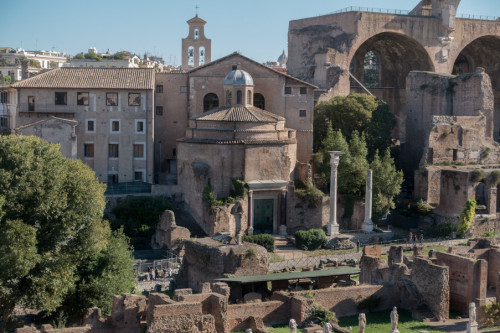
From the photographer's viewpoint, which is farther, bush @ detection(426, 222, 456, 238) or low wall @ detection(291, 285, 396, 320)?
bush @ detection(426, 222, 456, 238)

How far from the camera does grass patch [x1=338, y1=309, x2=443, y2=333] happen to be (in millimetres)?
29141

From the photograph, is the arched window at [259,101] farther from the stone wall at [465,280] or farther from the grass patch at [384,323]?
the grass patch at [384,323]

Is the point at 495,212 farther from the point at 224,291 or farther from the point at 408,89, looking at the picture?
the point at 224,291

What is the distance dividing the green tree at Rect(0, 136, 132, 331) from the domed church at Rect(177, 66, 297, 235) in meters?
11.6

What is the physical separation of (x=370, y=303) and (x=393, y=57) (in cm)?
3893

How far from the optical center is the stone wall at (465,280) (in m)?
31.2

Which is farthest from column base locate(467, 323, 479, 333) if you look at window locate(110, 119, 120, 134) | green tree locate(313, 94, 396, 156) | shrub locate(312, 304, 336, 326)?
window locate(110, 119, 120, 134)

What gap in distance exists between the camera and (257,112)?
46.2 meters

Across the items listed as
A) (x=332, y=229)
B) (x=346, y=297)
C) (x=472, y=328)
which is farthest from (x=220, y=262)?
(x=332, y=229)

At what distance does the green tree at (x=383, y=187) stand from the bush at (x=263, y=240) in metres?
7.31

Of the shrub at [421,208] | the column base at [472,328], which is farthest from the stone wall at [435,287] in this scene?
the shrub at [421,208]

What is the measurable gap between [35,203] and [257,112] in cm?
1798

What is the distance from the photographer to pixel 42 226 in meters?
30.9

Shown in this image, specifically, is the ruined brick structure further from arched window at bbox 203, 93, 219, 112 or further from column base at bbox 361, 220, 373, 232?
column base at bbox 361, 220, 373, 232
